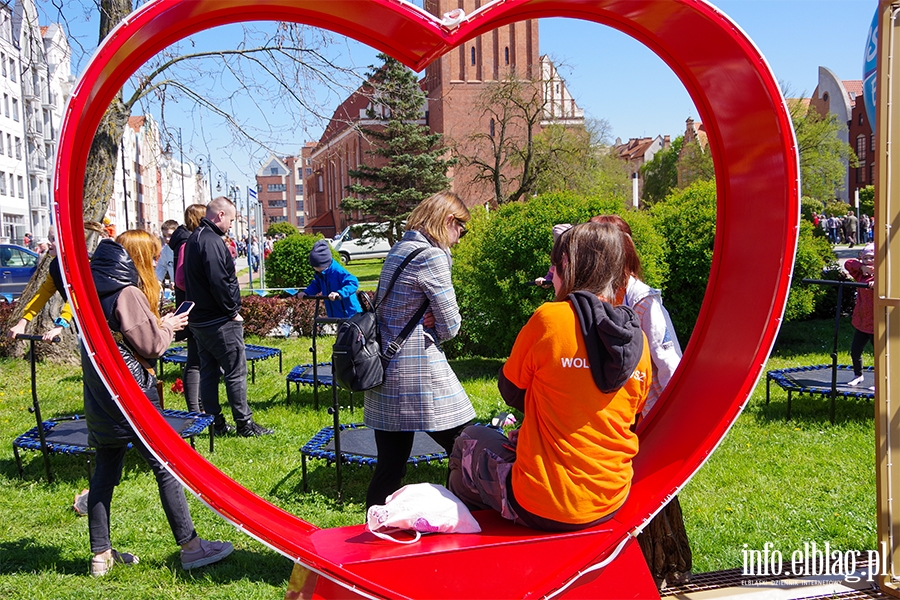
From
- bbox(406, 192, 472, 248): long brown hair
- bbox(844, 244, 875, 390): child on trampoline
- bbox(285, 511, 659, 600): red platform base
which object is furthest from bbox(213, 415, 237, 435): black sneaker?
bbox(844, 244, 875, 390): child on trampoline

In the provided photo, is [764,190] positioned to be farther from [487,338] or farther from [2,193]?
[2,193]

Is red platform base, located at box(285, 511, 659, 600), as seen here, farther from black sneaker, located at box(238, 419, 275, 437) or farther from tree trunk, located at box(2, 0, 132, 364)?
tree trunk, located at box(2, 0, 132, 364)

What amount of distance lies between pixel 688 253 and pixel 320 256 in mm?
5521

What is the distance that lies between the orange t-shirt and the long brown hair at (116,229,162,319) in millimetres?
2469

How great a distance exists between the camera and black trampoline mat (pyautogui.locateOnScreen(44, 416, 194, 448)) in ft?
18.2

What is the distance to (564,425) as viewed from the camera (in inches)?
111

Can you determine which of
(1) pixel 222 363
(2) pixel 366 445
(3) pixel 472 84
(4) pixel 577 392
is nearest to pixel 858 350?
(2) pixel 366 445

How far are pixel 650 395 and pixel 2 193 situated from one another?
60.4 metres

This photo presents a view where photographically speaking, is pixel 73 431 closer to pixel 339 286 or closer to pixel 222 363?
pixel 222 363

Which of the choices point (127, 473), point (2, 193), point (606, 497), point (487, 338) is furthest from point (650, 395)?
point (2, 193)

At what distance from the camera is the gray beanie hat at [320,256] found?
7290 millimetres

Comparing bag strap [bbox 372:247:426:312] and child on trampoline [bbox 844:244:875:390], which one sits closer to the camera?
bag strap [bbox 372:247:426:312]

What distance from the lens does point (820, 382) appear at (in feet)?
23.0

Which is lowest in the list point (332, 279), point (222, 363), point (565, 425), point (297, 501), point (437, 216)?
point (297, 501)
